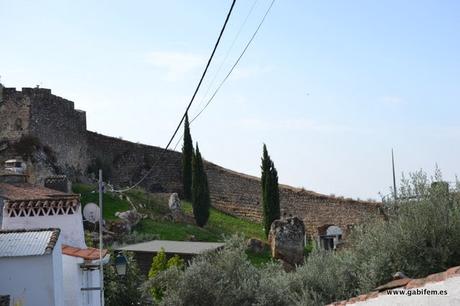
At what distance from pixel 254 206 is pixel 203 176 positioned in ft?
20.5

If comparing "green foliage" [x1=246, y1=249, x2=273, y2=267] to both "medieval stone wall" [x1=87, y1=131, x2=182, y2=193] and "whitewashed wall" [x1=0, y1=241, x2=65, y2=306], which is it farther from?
"whitewashed wall" [x1=0, y1=241, x2=65, y2=306]

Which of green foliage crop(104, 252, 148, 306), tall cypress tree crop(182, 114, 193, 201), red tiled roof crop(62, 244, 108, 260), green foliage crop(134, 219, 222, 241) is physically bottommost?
green foliage crop(104, 252, 148, 306)

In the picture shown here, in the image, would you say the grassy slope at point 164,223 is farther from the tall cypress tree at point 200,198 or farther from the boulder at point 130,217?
the tall cypress tree at point 200,198

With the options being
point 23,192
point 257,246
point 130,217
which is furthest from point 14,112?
point 23,192

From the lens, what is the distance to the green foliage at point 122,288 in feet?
74.5

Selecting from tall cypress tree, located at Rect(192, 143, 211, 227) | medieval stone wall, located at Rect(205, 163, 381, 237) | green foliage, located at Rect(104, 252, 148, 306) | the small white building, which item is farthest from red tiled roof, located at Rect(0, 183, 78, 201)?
medieval stone wall, located at Rect(205, 163, 381, 237)

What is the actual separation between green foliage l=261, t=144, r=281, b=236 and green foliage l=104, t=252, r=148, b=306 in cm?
1484

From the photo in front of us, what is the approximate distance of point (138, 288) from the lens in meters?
24.0

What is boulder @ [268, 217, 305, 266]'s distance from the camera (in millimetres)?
33625

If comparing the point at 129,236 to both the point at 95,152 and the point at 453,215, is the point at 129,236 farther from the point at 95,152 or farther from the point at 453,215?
the point at 453,215

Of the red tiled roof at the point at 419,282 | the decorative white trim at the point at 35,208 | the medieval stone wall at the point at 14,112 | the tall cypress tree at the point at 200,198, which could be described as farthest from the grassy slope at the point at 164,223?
the red tiled roof at the point at 419,282

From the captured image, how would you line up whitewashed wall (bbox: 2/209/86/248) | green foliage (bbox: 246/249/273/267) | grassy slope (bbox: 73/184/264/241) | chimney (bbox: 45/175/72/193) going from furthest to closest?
grassy slope (bbox: 73/184/264/241) < green foliage (bbox: 246/249/273/267) < chimney (bbox: 45/175/72/193) < whitewashed wall (bbox: 2/209/86/248)

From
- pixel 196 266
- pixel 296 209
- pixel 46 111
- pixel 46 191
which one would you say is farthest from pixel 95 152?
pixel 196 266

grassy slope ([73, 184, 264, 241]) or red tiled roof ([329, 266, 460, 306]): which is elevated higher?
grassy slope ([73, 184, 264, 241])
